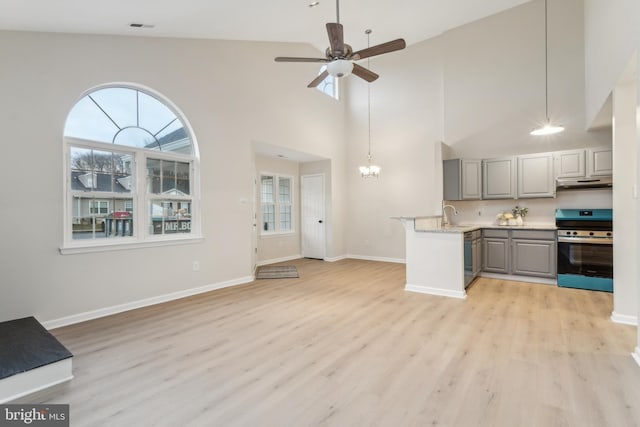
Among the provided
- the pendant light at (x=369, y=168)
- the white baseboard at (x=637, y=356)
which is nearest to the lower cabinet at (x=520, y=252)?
the pendant light at (x=369, y=168)

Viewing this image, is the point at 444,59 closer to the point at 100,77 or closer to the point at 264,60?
the point at 264,60

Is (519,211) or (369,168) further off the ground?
(369,168)

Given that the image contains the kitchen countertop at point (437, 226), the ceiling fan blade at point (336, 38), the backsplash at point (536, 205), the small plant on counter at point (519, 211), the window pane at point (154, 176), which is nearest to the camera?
the ceiling fan blade at point (336, 38)

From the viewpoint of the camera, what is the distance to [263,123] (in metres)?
5.38

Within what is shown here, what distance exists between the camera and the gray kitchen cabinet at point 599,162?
14.9ft

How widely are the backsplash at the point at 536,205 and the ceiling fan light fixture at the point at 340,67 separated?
409 centimetres

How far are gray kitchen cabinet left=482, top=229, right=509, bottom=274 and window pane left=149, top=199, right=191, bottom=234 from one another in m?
4.92

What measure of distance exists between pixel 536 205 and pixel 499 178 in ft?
2.59

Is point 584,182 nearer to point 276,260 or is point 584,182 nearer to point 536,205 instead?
point 536,205

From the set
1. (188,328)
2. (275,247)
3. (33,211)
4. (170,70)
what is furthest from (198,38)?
(275,247)

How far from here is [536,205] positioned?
535cm

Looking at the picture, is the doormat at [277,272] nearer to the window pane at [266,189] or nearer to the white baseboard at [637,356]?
the window pane at [266,189]

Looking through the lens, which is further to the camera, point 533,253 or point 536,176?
point 536,176

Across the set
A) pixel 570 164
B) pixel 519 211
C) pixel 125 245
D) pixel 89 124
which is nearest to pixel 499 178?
pixel 519 211
